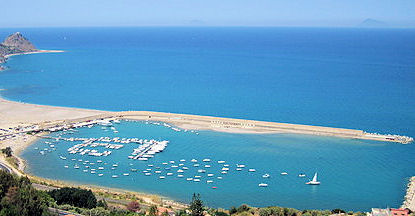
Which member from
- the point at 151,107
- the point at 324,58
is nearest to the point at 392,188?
the point at 151,107

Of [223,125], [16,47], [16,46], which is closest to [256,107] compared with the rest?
[223,125]

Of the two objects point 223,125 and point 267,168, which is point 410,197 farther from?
point 223,125

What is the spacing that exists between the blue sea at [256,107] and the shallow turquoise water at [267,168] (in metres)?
0.10

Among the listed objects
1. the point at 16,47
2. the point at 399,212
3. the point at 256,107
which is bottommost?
the point at 399,212

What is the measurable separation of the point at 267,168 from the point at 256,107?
80.5 ft

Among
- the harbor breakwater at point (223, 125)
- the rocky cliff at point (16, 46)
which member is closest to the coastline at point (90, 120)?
the harbor breakwater at point (223, 125)

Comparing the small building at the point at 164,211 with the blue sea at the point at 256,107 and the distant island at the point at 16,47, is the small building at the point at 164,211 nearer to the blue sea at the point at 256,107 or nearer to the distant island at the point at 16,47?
the blue sea at the point at 256,107

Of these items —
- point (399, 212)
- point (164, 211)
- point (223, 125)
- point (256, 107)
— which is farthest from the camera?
point (256, 107)

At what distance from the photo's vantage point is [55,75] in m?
89.9

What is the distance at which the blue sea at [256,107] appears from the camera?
35812mm

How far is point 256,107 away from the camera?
6322 cm

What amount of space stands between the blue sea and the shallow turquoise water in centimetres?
10

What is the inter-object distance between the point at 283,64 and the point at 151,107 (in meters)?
54.0

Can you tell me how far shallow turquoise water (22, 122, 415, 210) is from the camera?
34.2 meters
